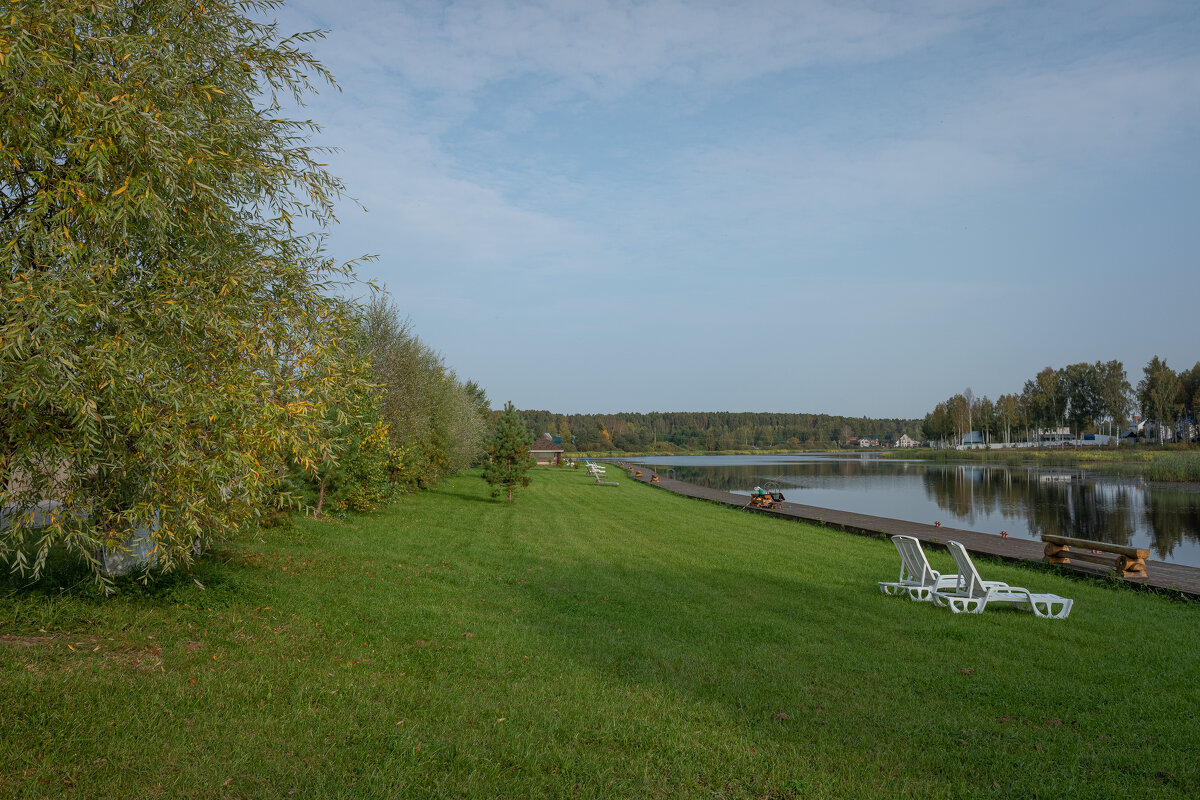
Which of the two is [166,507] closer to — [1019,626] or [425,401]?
[1019,626]

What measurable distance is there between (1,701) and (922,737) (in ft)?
19.7

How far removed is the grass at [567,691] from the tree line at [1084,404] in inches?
3734

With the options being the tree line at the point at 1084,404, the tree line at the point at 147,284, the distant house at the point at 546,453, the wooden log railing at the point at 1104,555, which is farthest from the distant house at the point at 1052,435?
the tree line at the point at 147,284

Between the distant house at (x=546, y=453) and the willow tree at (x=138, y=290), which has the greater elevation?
the willow tree at (x=138, y=290)

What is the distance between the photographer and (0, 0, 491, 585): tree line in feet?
15.4

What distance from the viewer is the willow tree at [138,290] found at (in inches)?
183

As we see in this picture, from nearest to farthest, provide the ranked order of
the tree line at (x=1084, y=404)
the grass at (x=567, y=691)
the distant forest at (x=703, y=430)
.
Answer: the grass at (x=567, y=691)
the tree line at (x=1084, y=404)
the distant forest at (x=703, y=430)

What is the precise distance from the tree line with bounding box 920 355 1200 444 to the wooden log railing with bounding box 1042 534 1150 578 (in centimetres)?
8854

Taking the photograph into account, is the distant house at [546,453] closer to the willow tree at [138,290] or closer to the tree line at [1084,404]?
the willow tree at [138,290]

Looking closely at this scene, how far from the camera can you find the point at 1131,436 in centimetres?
10806

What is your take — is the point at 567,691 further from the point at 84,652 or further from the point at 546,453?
the point at 546,453

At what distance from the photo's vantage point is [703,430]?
165375 millimetres

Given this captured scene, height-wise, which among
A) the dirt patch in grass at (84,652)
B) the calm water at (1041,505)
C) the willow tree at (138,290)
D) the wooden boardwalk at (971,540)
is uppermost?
the willow tree at (138,290)

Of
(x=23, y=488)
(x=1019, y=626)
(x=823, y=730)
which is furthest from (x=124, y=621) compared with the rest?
(x=1019, y=626)
